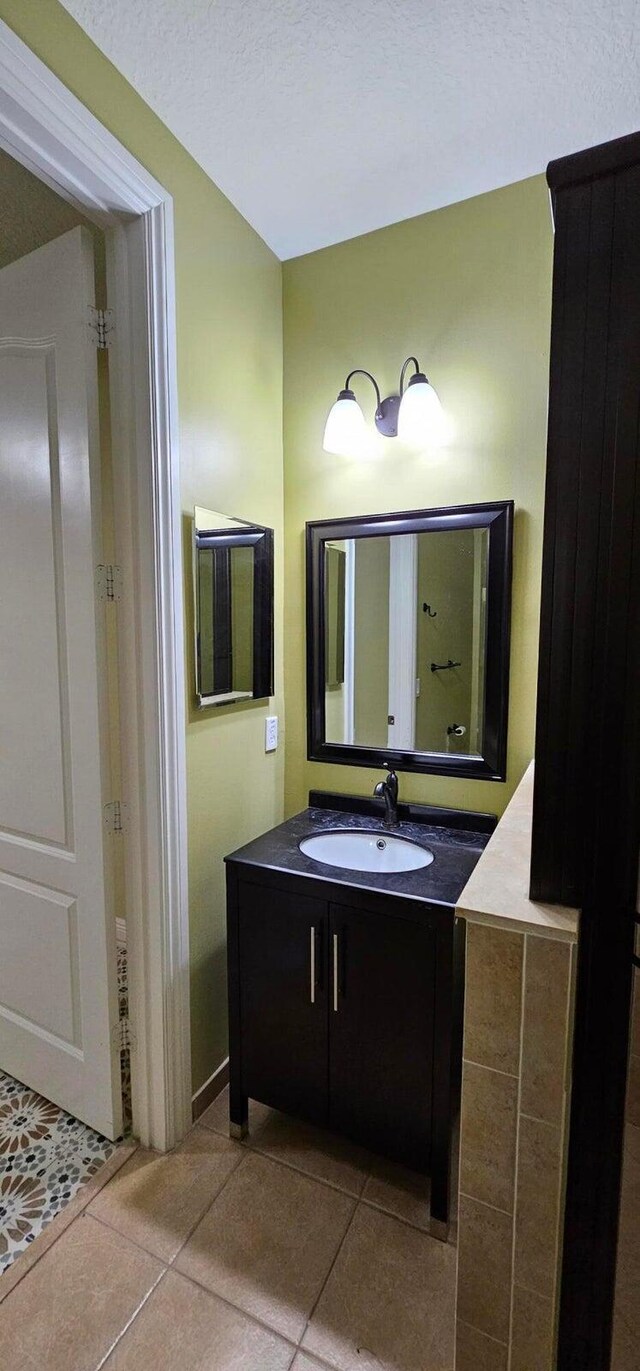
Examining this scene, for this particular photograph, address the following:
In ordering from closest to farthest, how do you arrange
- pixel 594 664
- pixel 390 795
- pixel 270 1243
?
pixel 594 664 → pixel 270 1243 → pixel 390 795

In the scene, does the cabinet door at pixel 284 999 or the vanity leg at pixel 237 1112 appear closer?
the cabinet door at pixel 284 999

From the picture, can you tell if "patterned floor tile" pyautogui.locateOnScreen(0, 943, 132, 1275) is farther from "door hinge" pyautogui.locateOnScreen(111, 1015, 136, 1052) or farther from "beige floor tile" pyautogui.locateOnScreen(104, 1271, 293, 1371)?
"beige floor tile" pyautogui.locateOnScreen(104, 1271, 293, 1371)

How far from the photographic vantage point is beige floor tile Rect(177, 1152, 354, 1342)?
119cm

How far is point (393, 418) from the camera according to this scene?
1715 mm

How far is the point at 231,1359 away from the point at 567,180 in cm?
208

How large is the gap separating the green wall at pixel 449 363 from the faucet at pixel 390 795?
10cm

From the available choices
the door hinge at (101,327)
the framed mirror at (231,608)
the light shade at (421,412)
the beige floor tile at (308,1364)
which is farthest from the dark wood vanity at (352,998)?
the door hinge at (101,327)

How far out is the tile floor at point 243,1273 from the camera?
110 centimetres

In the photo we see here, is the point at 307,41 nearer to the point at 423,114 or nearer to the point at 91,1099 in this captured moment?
the point at 423,114

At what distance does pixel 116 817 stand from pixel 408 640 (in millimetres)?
996

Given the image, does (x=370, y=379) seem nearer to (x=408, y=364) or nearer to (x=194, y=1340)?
(x=408, y=364)

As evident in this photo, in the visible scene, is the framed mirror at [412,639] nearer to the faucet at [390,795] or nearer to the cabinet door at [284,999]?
the faucet at [390,795]

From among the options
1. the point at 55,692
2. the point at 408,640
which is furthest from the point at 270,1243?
the point at 408,640

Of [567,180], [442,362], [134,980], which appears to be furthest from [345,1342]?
[442,362]
